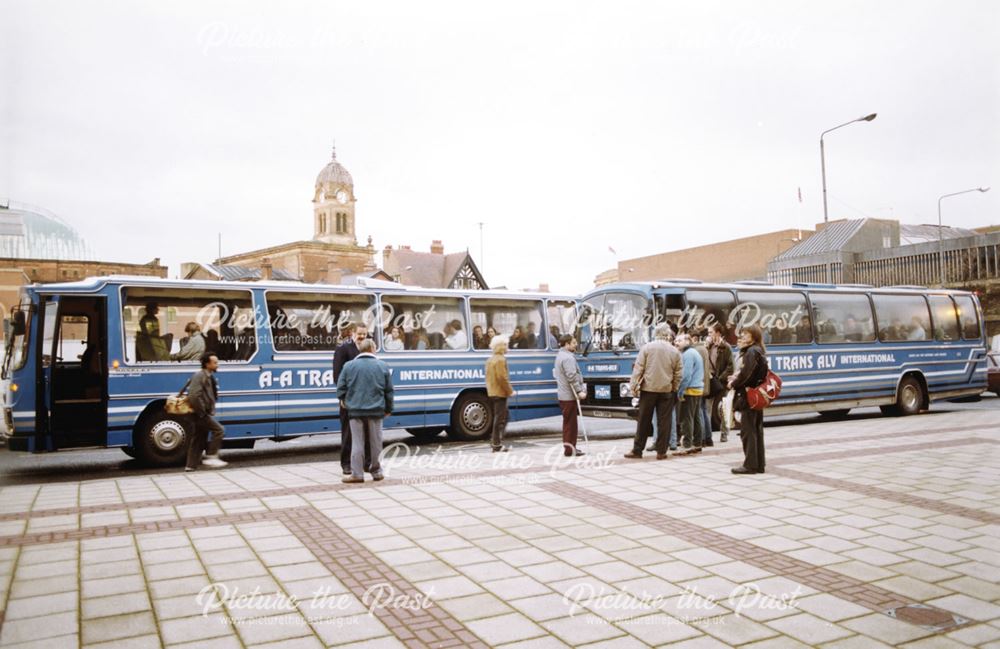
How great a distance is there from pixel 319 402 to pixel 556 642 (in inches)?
372

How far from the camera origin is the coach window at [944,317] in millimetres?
19406

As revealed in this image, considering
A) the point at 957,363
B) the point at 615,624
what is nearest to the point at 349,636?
the point at 615,624

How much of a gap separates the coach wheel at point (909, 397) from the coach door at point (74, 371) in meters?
17.5

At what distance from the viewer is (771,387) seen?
9.23 metres

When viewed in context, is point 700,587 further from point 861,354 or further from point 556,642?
point 861,354

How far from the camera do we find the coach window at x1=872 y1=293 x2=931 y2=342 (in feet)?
60.3

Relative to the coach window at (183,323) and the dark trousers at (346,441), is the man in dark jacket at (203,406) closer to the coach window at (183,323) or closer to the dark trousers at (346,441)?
the coach window at (183,323)

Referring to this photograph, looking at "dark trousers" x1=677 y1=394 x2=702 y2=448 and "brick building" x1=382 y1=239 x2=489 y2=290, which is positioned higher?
"brick building" x1=382 y1=239 x2=489 y2=290

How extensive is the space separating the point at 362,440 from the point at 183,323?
4.70 metres

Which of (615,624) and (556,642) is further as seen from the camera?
(615,624)

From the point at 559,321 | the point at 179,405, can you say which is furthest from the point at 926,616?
the point at 559,321

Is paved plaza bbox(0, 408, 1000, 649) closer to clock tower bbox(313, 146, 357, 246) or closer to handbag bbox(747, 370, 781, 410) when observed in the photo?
handbag bbox(747, 370, 781, 410)

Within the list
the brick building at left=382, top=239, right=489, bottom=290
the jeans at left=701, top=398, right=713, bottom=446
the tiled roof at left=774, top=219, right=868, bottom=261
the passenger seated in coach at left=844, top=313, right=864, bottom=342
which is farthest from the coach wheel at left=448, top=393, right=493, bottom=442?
the brick building at left=382, top=239, right=489, bottom=290

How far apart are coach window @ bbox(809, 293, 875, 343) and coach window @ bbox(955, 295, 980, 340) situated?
12.2 feet
